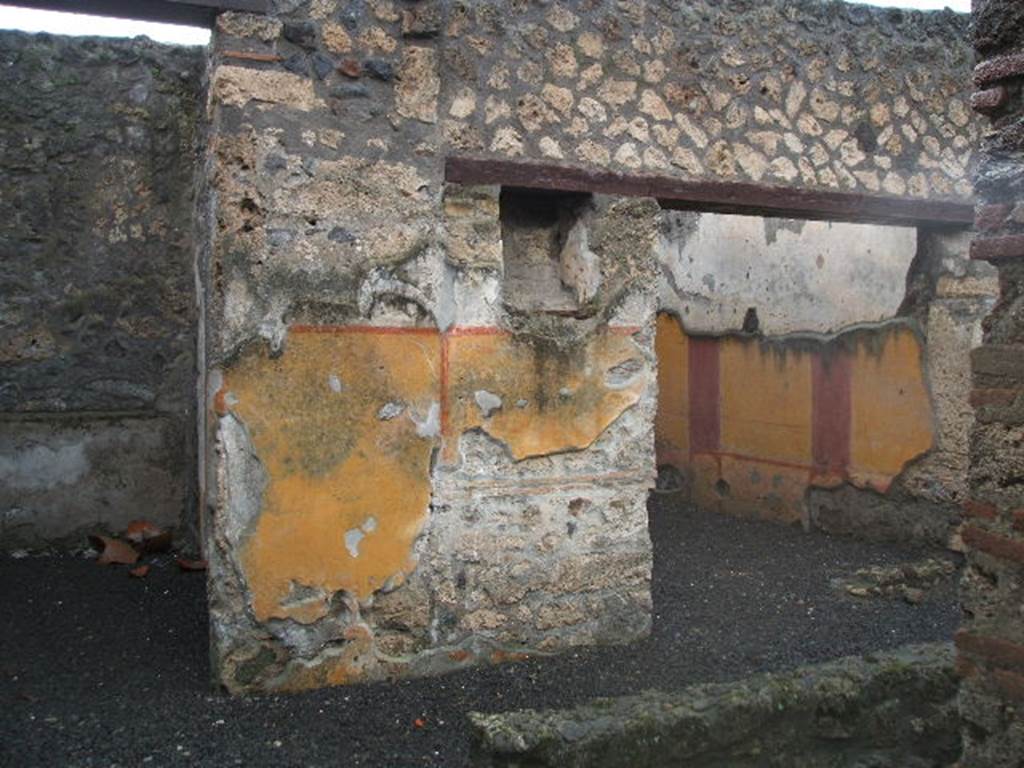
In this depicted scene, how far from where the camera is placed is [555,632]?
3.83 m

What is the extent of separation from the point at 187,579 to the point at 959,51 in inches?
179

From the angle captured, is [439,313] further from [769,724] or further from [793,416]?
[793,416]

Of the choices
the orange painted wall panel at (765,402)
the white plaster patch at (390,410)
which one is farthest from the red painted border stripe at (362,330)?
the orange painted wall panel at (765,402)

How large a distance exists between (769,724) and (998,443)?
106 centimetres

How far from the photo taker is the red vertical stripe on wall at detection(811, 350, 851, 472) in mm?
6078

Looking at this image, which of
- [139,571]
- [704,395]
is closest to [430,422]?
[139,571]

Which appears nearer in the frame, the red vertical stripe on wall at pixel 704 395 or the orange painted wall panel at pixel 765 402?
the orange painted wall panel at pixel 765 402

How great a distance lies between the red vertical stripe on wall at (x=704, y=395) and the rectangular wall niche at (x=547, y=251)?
3332 mm

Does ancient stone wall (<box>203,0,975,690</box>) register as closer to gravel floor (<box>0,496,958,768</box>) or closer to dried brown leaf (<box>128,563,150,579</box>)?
gravel floor (<box>0,496,958,768</box>)

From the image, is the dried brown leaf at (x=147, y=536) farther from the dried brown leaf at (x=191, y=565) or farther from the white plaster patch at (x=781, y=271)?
the white plaster patch at (x=781, y=271)

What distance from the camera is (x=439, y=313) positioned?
3.60 m

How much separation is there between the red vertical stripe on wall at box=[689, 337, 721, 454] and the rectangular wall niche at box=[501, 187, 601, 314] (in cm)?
333

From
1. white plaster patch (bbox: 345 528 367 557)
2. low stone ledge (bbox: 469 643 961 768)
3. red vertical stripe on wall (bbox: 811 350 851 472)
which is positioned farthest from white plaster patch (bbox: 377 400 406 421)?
red vertical stripe on wall (bbox: 811 350 851 472)

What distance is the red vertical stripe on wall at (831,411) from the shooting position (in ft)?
19.9
